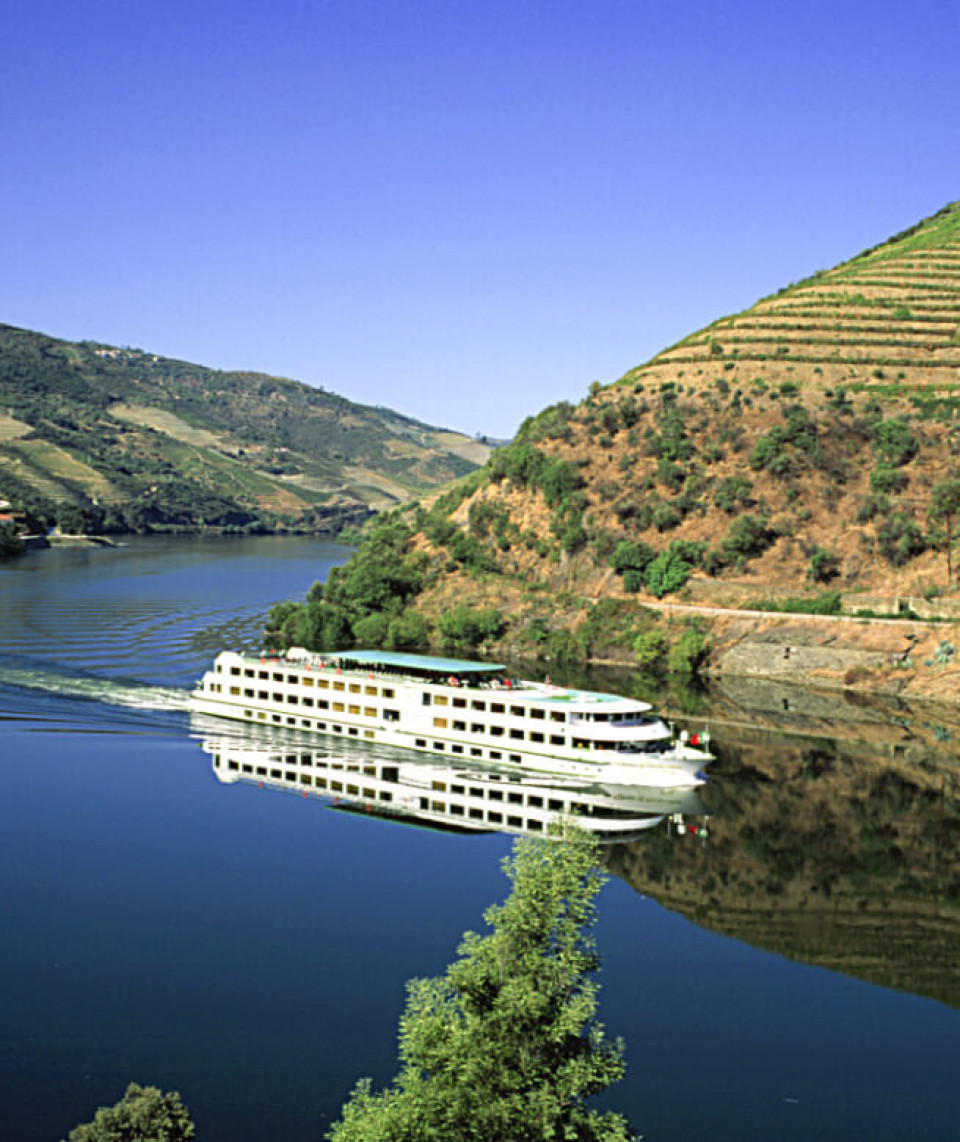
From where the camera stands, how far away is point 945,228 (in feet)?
490

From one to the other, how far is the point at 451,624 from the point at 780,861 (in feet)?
188

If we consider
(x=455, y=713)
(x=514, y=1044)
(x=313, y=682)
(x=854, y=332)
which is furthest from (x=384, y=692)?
(x=854, y=332)

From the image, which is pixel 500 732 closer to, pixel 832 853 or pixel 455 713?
pixel 455 713

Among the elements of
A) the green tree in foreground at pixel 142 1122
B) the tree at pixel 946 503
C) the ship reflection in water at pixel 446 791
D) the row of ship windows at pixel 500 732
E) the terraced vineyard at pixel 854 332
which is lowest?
the green tree in foreground at pixel 142 1122

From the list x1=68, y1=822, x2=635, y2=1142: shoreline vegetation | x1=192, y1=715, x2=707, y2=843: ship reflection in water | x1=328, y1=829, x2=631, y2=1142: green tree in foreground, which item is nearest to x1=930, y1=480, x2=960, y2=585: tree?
x1=192, y1=715, x2=707, y2=843: ship reflection in water

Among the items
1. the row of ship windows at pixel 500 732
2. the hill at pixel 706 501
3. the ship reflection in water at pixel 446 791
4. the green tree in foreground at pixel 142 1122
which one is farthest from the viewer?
the hill at pixel 706 501

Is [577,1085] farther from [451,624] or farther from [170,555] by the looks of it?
[170,555]

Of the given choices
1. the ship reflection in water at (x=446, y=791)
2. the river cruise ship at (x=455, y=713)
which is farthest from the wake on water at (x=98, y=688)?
the ship reflection in water at (x=446, y=791)

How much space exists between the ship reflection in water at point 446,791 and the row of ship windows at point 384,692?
3009 mm

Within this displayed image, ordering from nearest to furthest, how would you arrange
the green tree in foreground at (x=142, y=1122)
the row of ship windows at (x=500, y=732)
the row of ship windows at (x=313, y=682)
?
the green tree in foreground at (x=142, y=1122)
the row of ship windows at (x=500, y=732)
the row of ship windows at (x=313, y=682)

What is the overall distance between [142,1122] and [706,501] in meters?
87.8

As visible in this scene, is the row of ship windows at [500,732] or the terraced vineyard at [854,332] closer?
the row of ship windows at [500,732]

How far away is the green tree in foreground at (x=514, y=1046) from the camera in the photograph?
22.3m

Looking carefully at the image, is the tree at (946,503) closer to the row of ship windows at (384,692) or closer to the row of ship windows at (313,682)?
the row of ship windows at (384,692)
